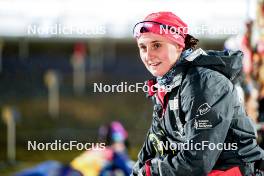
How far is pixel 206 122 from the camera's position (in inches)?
44.6

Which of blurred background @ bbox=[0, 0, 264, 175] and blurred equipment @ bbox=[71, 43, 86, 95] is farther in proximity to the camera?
blurred equipment @ bbox=[71, 43, 86, 95]

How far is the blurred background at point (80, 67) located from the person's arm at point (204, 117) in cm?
67


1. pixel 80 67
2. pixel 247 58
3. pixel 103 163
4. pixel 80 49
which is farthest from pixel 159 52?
pixel 80 67

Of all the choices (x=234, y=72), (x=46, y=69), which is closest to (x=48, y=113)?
(x=46, y=69)

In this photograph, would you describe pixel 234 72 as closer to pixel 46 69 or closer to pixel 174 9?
pixel 174 9

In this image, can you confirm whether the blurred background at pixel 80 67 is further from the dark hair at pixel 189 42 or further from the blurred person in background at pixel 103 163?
the dark hair at pixel 189 42

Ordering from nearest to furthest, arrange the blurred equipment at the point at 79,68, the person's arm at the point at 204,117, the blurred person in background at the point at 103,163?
the person's arm at the point at 204,117 → the blurred person in background at the point at 103,163 → the blurred equipment at the point at 79,68

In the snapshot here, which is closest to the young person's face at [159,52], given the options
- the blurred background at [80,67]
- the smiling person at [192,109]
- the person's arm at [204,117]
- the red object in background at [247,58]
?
the smiling person at [192,109]

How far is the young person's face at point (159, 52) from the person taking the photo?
49.8 inches

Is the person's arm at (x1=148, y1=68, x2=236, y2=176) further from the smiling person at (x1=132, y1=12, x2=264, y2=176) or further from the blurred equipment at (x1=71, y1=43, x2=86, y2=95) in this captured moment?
the blurred equipment at (x1=71, y1=43, x2=86, y2=95)

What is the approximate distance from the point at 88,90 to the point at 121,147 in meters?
2.41

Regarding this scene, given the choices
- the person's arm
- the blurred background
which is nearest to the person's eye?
the person's arm

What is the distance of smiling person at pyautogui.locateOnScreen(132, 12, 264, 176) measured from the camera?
113cm

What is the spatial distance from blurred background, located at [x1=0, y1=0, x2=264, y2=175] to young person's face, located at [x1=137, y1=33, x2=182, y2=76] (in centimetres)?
54
